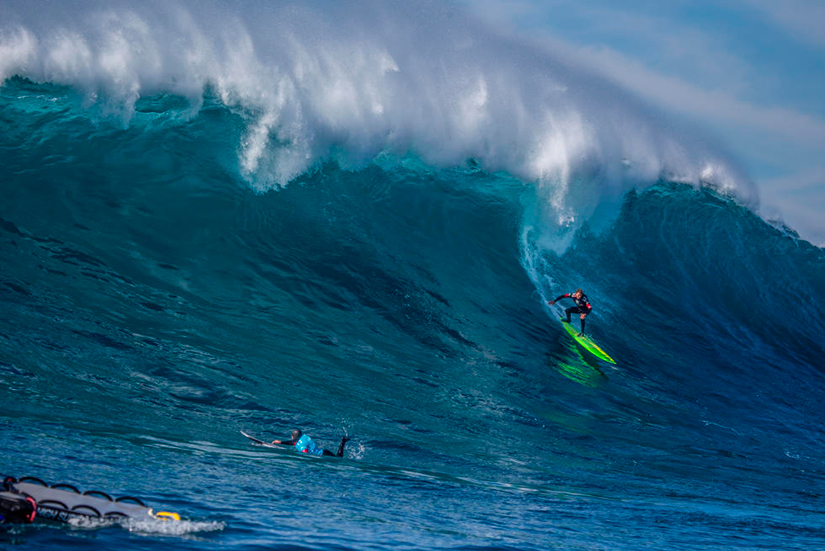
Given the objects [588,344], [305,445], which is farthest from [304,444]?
[588,344]

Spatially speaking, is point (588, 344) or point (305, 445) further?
point (588, 344)

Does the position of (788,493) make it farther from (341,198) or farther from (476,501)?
(341,198)

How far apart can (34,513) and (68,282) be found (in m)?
6.33

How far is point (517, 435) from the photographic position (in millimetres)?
9781

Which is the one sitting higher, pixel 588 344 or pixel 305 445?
pixel 588 344

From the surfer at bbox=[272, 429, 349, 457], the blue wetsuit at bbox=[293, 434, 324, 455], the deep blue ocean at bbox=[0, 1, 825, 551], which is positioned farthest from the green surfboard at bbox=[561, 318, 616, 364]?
the blue wetsuit at bbox=[293, 434, 324, 455]

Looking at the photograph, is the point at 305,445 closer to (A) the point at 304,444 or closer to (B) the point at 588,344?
(A) the point at 304,444

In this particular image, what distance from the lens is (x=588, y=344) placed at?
1346 cm

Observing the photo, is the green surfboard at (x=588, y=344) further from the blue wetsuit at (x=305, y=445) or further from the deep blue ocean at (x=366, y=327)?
the blue wetsuit at (x=305, y=445)

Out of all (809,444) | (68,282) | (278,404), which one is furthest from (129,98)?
(809,444)

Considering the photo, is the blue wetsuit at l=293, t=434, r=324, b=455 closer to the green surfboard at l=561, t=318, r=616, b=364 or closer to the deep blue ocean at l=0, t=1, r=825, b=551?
the deep blue ocean at l=0, t=1, r=825, b=551

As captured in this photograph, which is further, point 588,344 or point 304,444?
point 588,344

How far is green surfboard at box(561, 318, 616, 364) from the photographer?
13266 mm

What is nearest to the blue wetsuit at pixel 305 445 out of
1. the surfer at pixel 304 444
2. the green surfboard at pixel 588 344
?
the surfer at pixel 304 444
